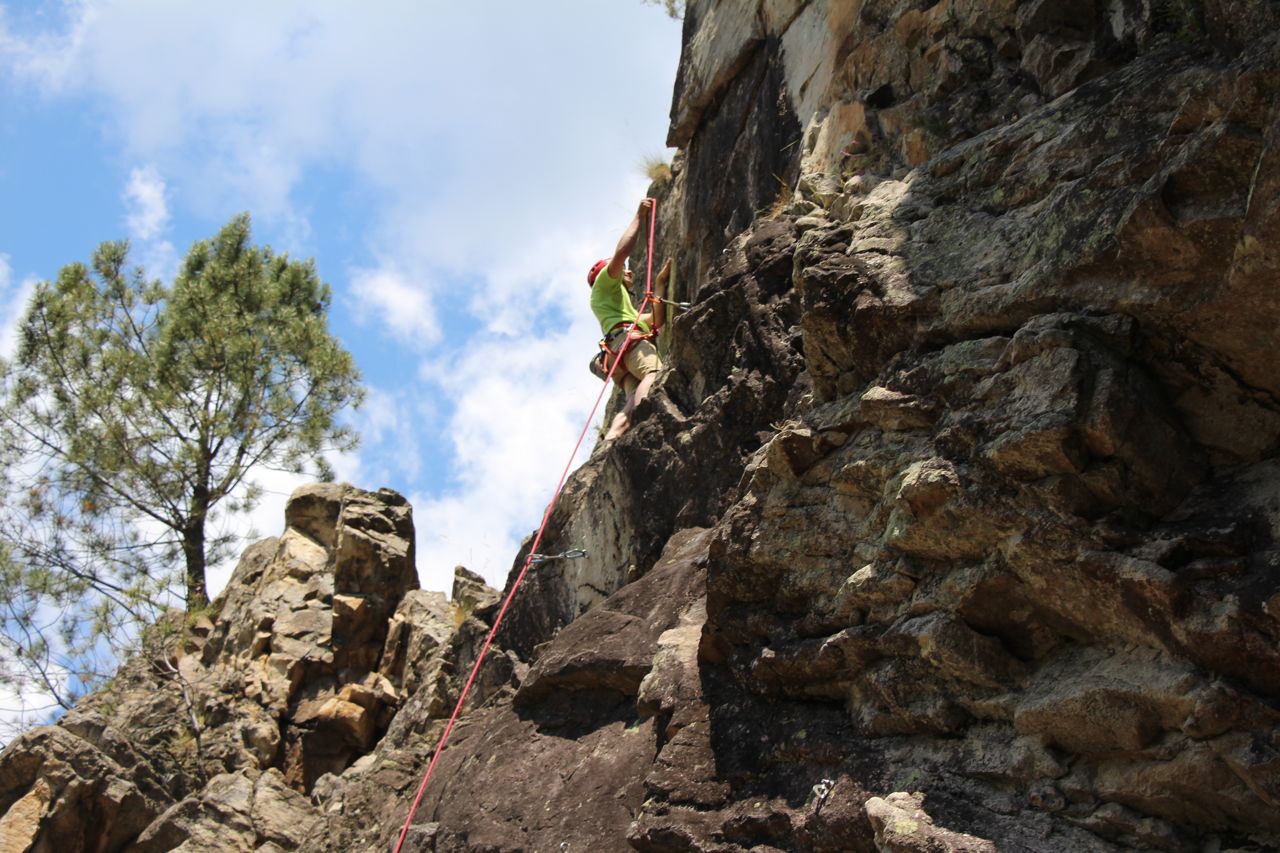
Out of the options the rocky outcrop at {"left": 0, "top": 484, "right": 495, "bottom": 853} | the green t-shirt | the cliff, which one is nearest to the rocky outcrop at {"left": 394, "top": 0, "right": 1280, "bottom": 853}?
the cliff

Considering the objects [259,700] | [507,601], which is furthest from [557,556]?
[259,700]

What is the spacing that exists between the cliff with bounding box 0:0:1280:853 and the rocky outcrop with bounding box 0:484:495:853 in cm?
102

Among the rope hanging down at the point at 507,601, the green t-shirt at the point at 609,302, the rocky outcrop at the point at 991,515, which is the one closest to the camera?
the rocky outcrop at the point at 991,515

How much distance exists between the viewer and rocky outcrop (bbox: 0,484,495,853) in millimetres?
→ 11344

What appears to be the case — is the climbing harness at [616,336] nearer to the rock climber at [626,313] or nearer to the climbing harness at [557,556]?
the rock climber at [626,313]

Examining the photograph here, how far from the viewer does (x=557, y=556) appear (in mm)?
10758

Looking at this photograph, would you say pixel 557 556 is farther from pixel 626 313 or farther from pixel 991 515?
pixel 991 515

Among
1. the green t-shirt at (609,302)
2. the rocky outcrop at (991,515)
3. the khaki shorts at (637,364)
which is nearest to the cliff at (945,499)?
the rocky outcrop at (991,515)

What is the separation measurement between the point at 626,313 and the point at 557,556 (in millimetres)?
3200

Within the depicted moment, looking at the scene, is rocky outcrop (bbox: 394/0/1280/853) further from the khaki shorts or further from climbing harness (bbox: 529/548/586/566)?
the khaki shorts

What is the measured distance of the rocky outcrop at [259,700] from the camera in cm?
1134

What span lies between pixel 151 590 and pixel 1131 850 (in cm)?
1575

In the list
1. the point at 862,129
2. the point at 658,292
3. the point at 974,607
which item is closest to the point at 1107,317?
the point at 974,607

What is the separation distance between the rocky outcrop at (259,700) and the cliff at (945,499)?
1021 mm
